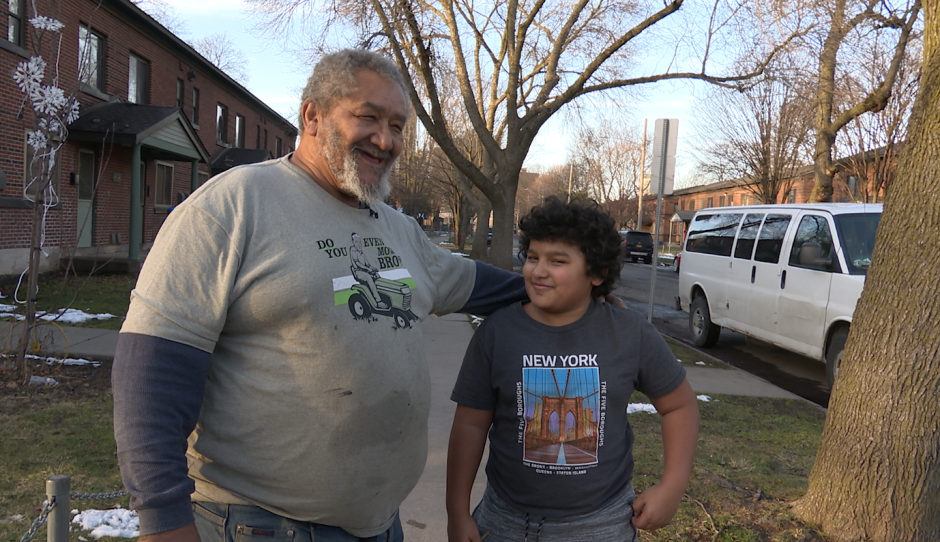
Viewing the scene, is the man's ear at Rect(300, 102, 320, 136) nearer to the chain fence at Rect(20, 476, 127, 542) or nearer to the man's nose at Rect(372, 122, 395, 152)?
the man's nose at Rect(372, 122, 395, 152)

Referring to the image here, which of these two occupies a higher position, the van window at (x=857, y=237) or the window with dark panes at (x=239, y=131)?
the window with dark panes at (x=239, y=131)

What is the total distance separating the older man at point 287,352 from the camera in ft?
5.08

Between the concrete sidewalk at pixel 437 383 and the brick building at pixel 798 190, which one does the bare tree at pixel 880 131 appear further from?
the concrete sidewalk at pixel 437 383

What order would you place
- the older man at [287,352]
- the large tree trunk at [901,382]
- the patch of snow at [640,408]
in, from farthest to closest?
the patch of snow at [640,408]
the large tree trunk at [901,382]
the older man at [287,352]

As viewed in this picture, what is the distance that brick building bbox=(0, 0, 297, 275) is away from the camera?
12602 mm

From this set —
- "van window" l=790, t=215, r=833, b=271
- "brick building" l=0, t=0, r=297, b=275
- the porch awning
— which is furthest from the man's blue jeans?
the porch awning

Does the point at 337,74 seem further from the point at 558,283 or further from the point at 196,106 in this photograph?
the point at 196,106

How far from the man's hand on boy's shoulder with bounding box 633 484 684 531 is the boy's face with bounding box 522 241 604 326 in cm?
58

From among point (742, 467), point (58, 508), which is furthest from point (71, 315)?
point (742, 467)

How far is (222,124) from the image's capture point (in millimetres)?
26344

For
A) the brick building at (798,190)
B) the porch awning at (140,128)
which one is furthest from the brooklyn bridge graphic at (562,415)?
the porch awning at (140,128)

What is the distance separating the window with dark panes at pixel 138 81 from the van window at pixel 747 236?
52.2 ft

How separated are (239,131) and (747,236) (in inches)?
961

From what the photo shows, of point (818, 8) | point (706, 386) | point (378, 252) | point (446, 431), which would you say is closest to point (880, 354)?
point (378, 252)
